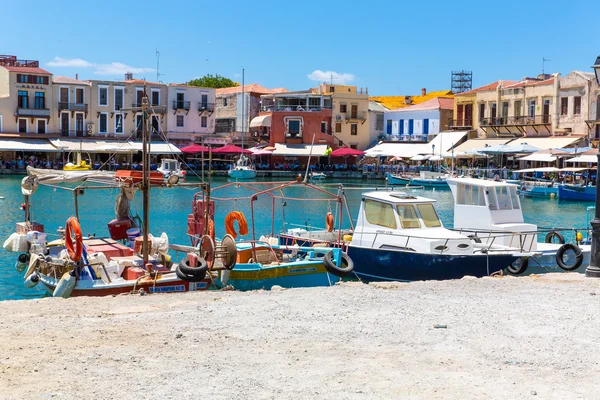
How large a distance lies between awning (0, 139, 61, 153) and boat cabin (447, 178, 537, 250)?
5542cm

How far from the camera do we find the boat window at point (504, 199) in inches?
870

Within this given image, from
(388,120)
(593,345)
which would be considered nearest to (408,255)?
(593,345)

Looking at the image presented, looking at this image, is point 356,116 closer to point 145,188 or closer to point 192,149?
point 192,149

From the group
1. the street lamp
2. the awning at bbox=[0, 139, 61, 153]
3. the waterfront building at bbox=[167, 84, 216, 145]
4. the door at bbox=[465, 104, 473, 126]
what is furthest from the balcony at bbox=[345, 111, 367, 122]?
the street lamp

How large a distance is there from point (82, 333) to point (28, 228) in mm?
13679

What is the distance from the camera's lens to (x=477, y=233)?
21.6 meters

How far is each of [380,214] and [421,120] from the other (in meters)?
64.1

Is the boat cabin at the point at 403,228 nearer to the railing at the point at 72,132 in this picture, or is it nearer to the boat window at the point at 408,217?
the boat window at the point at 408,217

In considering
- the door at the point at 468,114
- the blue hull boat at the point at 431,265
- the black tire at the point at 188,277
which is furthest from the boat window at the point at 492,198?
the door at the point at 468,114

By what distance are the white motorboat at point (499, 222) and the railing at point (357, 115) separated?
6273cm

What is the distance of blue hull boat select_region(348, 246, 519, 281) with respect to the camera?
19.2 meters

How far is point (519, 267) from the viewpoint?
1978 cm

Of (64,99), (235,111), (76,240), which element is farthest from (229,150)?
(76,240)

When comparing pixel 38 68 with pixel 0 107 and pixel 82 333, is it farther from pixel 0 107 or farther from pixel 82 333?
pixel 82 333
